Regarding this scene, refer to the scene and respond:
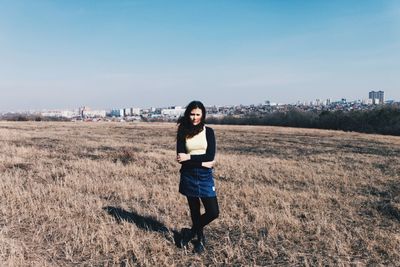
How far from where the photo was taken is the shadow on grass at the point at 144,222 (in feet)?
21.5

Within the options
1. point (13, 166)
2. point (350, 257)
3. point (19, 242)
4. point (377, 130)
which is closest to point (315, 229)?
point (350, 257)

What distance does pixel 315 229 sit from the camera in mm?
6953

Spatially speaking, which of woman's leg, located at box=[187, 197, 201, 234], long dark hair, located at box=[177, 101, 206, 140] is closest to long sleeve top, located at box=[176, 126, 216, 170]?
long dark hair, located at box=[177, 101, 206, 140]

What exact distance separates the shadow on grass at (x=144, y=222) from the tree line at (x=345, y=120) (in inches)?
2216

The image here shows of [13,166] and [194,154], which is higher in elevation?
Answer: [194,154]

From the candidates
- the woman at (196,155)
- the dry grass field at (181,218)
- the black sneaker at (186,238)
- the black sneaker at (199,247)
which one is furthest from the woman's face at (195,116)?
the dry grass field at (181,218)

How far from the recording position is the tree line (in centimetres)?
6094

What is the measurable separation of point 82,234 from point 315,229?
Result: 400 centimetres

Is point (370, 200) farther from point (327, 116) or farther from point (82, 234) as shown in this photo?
point (327, 116)

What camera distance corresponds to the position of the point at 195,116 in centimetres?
561

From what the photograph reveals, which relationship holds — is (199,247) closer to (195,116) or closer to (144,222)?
(144,222)

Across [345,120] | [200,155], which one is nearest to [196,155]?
[200,155]

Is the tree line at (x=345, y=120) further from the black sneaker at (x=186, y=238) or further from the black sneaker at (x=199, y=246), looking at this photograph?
the black sneaker at (x=199, y=246)

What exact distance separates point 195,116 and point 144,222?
2.77 metres
